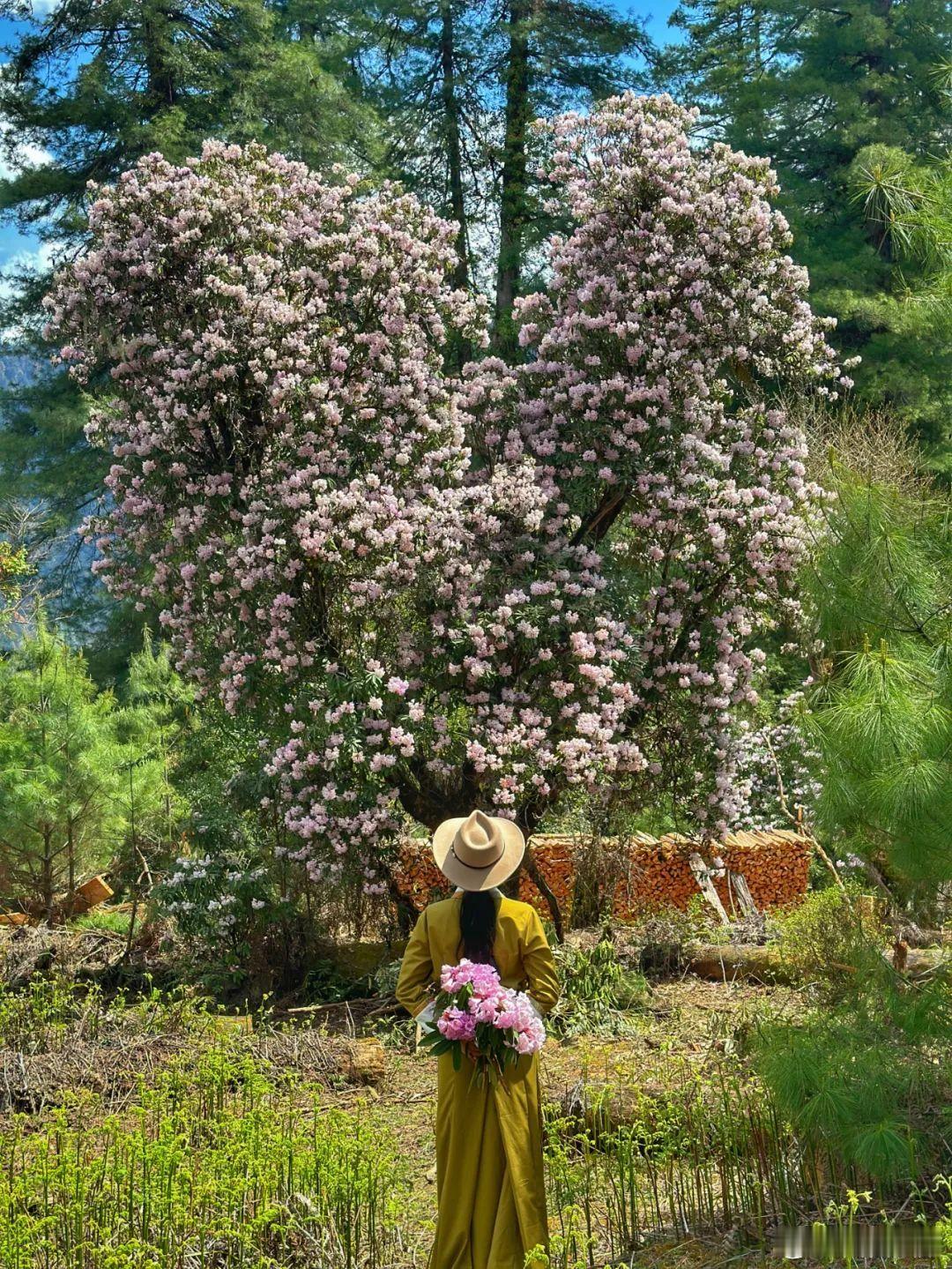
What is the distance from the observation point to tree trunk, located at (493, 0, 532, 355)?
18.1 m

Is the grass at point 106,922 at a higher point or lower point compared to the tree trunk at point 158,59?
lower

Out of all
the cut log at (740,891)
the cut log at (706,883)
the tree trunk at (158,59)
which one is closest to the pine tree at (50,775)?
the cut log at (706,883)

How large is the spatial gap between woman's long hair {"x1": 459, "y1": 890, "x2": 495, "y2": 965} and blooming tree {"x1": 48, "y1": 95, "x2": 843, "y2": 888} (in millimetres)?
3336

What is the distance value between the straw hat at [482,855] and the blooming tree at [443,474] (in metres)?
3.26

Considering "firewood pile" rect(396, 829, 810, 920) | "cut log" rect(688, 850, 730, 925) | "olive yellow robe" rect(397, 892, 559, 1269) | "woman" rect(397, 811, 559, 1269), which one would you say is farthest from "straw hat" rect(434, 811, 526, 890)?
"cut log" rect(688, 850, 730, 925)

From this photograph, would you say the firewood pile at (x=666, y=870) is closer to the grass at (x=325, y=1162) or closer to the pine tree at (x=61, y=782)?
the pine tree at (x=61, y=782)

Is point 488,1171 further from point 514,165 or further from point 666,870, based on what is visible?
point 514,165

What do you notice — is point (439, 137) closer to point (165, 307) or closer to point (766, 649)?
point (766, 649)

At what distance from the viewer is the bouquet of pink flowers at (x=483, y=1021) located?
3.97 m

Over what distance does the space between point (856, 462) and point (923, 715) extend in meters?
9.14

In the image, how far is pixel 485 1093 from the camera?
4102 mm

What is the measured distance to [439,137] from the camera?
18859mm

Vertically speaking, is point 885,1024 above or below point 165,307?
below

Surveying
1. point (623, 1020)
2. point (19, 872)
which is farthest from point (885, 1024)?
point (19, 872)
